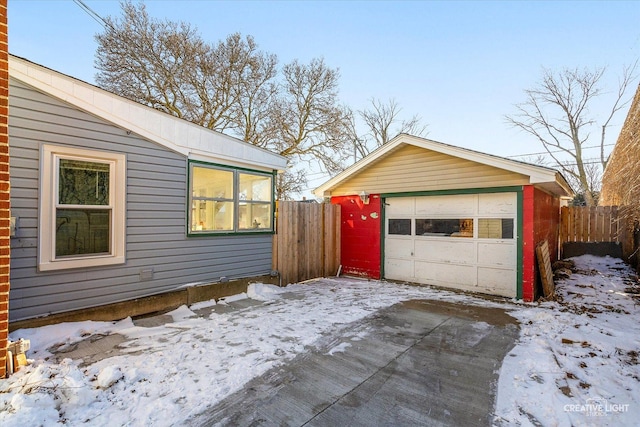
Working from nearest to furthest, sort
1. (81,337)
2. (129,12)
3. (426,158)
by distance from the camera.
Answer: (81,337) < (426,158) < (129,12)

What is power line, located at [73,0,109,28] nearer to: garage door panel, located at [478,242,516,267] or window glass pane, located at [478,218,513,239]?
window glass pane, located at [478,218,513,239]

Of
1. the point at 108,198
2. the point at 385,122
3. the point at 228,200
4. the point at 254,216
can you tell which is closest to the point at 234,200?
the point at 228,200

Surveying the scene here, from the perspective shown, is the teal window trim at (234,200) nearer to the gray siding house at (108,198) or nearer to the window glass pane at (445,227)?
the gray siding house at (108,198)

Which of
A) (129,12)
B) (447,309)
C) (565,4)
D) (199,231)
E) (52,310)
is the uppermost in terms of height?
(129,12)

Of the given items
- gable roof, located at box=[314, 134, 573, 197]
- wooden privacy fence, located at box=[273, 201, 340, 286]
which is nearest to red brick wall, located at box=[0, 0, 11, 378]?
wooden privacy fence, located at box=[273, 201, 340, 286]

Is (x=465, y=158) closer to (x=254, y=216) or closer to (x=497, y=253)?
(x=497, y=253)

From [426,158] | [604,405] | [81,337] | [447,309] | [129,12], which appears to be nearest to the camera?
[604,405]

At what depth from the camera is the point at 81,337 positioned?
374 cm

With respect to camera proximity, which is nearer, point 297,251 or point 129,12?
point 297,251

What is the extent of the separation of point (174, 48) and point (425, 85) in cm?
1175

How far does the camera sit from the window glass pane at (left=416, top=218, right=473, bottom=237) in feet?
21.8

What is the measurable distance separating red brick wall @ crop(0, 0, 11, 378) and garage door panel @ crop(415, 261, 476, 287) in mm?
7075

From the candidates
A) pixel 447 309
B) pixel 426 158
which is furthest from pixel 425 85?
pixel 447 309

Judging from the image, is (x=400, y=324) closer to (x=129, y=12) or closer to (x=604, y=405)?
(x=604, y=405)
